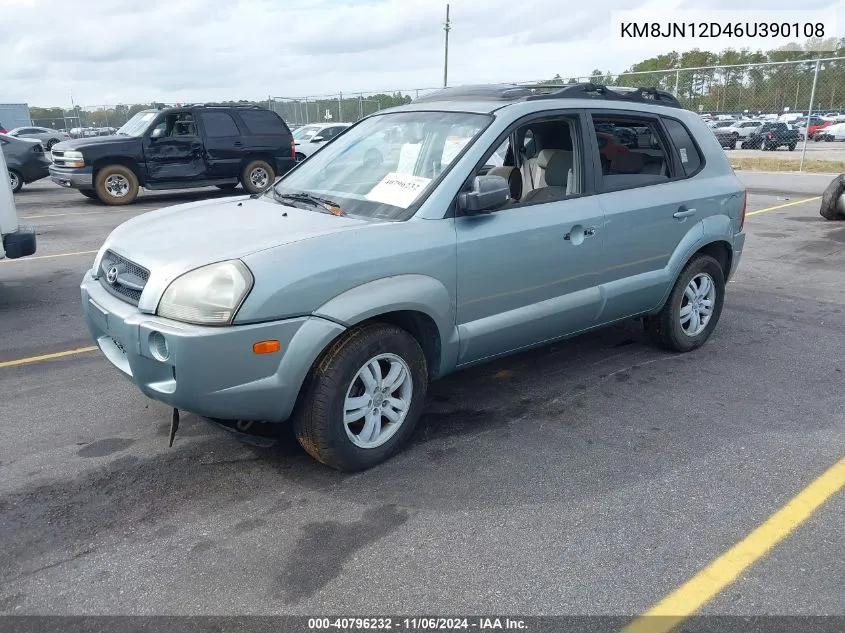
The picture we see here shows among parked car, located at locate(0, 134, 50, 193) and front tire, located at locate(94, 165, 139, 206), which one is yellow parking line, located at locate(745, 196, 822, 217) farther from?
parked car, located at locate(0, 134, 50, 193)

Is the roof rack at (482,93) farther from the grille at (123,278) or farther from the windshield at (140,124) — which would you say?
the windshield at (140,124)

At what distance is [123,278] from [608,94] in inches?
125

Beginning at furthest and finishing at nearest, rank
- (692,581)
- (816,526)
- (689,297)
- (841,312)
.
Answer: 1. (841,312)
2. (689,297)
3. (816,526)
4. (692,581)

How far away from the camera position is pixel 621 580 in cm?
273

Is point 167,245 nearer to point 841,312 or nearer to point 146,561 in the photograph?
point 146,561

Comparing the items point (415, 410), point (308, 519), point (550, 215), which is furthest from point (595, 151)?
point (308, 519)

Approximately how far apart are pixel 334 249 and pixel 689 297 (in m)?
3.02

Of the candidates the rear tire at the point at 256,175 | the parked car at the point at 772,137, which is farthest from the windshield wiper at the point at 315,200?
the parked car at the point at 772,137

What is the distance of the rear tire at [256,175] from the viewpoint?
592 inches

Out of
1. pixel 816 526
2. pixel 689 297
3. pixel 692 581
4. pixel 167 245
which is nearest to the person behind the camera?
pixel 692 581

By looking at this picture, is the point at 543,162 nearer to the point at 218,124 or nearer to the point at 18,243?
the point at 18,243

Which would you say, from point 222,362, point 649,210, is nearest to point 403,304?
point 222,362

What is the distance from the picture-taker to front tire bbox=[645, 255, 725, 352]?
502 cm

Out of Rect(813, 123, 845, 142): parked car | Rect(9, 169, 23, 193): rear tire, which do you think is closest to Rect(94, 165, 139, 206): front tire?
Rect(9, 169, 23, 193): rear tire
